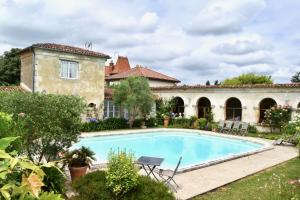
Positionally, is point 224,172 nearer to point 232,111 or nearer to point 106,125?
point 106,125

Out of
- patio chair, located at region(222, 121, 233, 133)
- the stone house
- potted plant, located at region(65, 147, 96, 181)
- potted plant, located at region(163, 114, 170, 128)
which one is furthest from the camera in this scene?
potted plant, located at region(163, 114, 170, 128)

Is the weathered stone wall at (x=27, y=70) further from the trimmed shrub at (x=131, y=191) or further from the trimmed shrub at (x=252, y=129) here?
the trimmed shrub at (x=131, y=191)

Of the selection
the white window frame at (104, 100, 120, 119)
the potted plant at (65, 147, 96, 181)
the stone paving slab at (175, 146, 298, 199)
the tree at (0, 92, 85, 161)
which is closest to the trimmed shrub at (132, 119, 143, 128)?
the white window frame at (104, 100, 120, 119)

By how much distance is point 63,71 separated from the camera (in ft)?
76.8

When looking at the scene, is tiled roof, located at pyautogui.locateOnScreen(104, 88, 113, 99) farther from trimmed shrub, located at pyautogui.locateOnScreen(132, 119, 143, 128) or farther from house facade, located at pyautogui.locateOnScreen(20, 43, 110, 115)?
trimmed shrub, located at pyautogui.locateOnScreen(132, 119, 143, 128)

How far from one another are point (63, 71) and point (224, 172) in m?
15.8

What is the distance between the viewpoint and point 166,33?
23.5 meters

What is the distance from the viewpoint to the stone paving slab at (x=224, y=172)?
360 inches

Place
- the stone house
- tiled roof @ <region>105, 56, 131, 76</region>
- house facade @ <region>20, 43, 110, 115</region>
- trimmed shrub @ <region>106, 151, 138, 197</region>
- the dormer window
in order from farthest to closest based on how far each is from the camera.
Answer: tiled roof @ <region>105, 56, 131, 76</region> < the stone house < the dormer window < house facade @ <region>20, 43, 110, 115</region> < trimmed shrub @ <region>106, 151, 138, 197</region>

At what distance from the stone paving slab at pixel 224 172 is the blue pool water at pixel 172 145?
266cm

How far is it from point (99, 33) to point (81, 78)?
243 inches

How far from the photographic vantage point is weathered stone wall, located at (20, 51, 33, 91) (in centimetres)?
2280

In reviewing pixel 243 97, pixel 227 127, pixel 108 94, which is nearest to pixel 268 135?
pixel 227 127

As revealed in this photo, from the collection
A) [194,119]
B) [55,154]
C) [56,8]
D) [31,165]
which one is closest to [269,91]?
[194,119]
